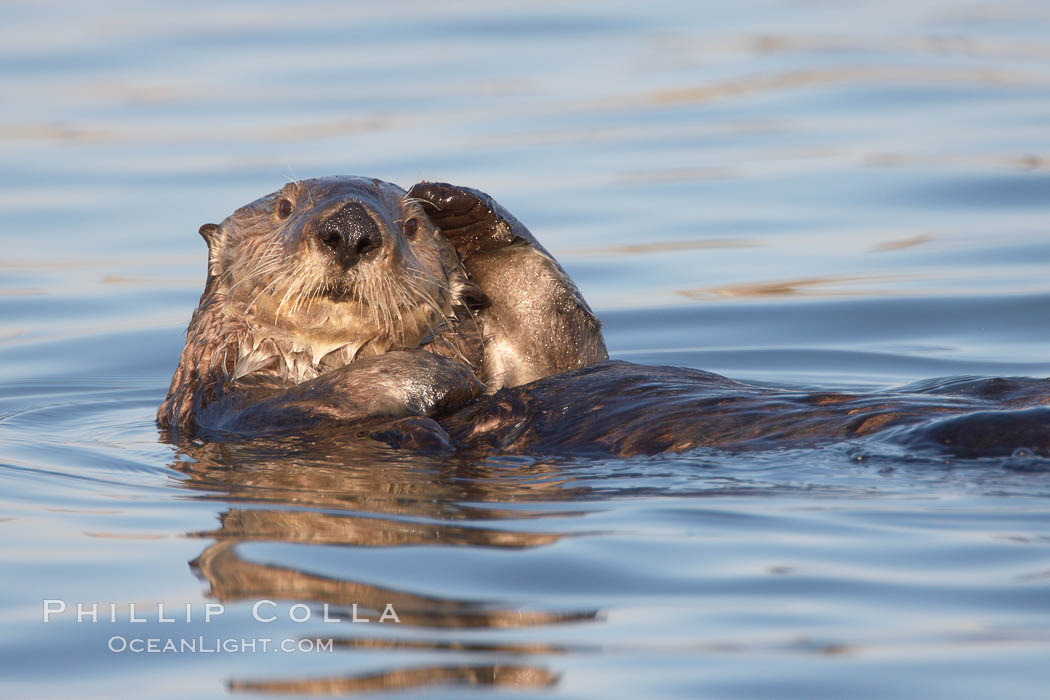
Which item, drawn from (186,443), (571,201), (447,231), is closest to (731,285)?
(571,201)

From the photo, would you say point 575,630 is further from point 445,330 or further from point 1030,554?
point 445,330

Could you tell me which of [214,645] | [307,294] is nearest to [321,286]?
[307,294]

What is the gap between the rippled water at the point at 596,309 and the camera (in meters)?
3.20

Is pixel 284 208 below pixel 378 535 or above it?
above

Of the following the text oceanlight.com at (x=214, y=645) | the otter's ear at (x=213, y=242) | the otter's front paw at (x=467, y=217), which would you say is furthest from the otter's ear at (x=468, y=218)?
the text oceanlight.com at (x=214, y=645)

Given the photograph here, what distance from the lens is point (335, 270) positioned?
5.03 metres

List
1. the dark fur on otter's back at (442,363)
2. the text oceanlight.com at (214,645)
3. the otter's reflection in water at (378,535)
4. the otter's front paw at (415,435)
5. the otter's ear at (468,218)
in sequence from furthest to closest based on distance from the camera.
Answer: the otter's ear at (468,218) < the otter's front paw at (415,435) < the dark fur on otter's back at (442,363) < the text oceanlight.com at (214,645) < the otter's reflection in water at (378,535)

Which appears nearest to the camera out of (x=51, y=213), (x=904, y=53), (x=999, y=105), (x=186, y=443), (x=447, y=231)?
(x=186, y=443)

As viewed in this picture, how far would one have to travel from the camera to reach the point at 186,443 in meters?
5.13

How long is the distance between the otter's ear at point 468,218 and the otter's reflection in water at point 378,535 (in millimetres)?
1070

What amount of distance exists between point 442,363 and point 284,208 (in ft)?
2.59

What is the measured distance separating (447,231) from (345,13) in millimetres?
11917

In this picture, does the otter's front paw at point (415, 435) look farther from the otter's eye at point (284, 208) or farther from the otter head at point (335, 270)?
the otter's eye at point (284, 208)

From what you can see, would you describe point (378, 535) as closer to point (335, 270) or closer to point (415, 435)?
point (415, 435)
